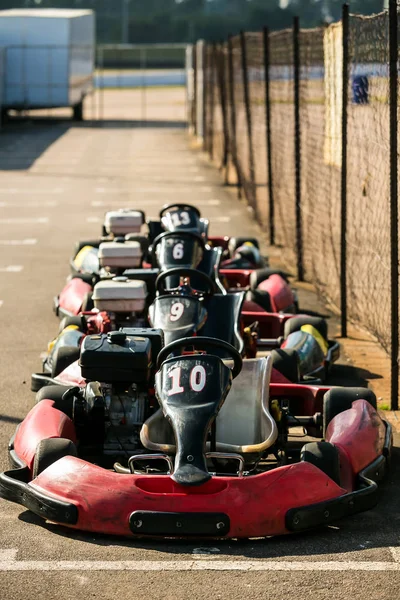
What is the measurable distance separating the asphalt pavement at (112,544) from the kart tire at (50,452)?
0.76ft

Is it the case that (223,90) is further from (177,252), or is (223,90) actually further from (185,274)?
(185,274)

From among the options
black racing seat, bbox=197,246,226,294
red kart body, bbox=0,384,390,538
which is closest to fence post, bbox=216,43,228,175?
black racing seat, bbox=197,246,226,294

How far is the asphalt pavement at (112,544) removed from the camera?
5.07 m

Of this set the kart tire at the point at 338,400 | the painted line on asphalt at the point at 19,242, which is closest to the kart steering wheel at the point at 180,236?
the kart tire at the point at 338,400

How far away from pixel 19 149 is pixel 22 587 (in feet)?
A: 79.0

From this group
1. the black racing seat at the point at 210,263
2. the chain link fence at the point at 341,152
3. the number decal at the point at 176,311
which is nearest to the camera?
the number decal at the point at 176,311

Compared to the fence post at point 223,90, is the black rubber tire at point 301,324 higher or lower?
lower

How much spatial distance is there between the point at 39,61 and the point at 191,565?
3300 centimetres

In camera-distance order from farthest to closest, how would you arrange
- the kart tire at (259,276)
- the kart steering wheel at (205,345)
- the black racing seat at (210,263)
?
the kart tire at (259,276) < the black racing seat at (210,263) < the kart steering wheel at (205,345)

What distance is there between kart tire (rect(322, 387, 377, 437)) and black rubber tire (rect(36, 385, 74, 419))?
138 cm

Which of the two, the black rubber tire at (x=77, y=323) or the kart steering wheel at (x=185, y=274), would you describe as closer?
the kart steering wheel at (x=185, y=274)

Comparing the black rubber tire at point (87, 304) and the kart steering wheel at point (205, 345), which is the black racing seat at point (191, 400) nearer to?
the kart steering wheel at point (205, 345)

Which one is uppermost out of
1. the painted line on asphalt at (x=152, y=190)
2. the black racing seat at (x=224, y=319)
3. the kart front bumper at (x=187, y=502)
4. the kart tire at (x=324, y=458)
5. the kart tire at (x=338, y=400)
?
the painted line on asphalt at (x=152, y=190)

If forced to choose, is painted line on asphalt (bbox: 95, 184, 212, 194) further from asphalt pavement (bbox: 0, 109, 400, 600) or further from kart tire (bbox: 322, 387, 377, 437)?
kart tire (bbox: 322, 387, 377, 437)
